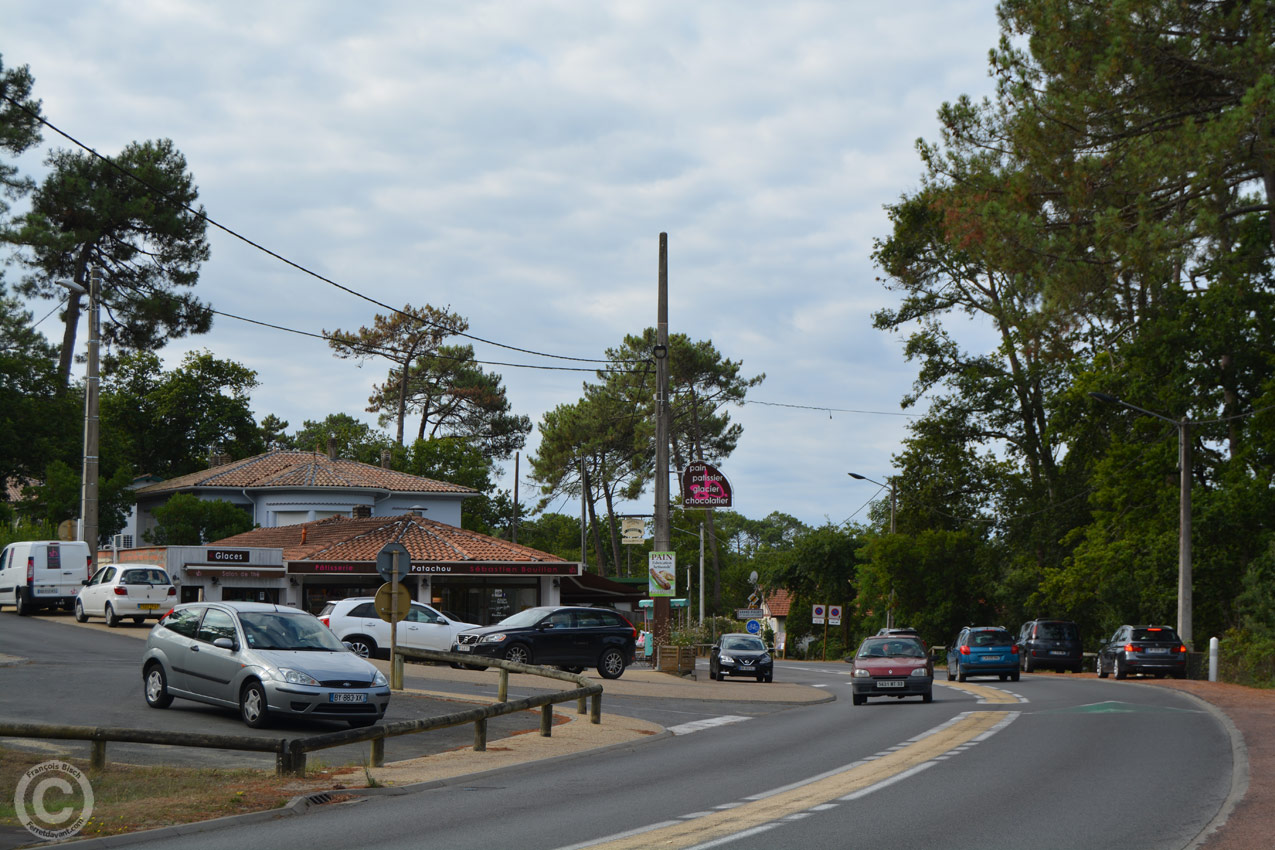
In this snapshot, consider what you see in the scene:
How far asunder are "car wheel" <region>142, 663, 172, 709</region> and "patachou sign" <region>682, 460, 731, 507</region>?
1668 cm

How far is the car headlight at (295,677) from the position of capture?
1611 cm

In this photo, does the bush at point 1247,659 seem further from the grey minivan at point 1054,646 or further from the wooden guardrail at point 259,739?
the wooden guardrail at point 259,739

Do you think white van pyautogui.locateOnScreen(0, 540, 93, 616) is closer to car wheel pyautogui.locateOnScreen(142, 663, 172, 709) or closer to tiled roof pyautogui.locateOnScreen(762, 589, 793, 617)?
car wheel pyautogui.locateOnScreen(142, 663, 172, 709)

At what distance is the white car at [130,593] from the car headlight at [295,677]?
20.4m

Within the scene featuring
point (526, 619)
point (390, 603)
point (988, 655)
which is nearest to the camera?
point (390, 603)

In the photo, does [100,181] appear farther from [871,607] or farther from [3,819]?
[3,819]

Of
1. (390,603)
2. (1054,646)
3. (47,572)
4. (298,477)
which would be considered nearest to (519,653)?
(390,603)

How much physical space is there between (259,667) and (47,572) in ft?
81.0

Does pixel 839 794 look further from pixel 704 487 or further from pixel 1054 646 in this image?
pixel 1054 646

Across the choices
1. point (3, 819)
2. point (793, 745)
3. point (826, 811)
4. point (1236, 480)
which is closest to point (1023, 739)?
point (793, 745)

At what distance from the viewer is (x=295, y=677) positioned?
16156mm

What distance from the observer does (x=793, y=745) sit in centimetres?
1680

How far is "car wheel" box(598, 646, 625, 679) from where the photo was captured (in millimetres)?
29266

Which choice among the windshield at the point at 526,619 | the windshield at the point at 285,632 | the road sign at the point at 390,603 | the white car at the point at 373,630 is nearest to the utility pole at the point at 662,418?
the windshield at the point at 526,619
